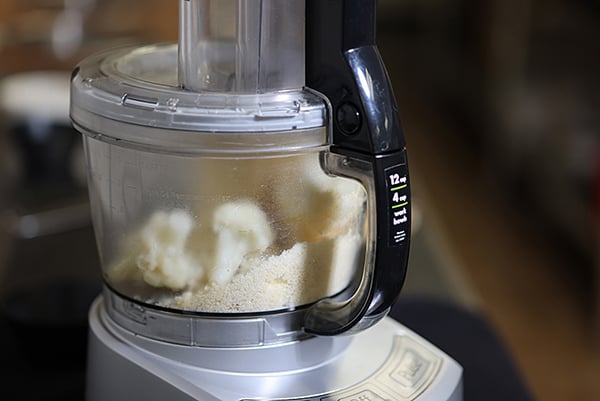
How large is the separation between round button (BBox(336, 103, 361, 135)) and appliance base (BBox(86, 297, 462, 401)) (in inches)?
6.0

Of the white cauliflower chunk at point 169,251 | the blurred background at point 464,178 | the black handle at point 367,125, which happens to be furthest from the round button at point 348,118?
the blurred background at point 464,178

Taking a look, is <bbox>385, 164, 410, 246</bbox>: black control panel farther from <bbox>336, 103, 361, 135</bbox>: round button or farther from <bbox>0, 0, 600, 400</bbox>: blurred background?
<bbox>0, 0, 600, 400</bbox>: blurred background

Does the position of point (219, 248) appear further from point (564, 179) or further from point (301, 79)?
point (564, 179)

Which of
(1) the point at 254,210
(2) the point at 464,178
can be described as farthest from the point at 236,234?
(2) the point at 464,178

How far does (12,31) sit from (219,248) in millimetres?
1520

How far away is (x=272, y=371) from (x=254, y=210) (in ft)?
0.36

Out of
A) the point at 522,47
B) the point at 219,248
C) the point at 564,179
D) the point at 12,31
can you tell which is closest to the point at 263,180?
the point at 219,248

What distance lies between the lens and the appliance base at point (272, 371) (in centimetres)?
57

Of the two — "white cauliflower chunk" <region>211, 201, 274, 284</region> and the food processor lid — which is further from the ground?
the food processor lid

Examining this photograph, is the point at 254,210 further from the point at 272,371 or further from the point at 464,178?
the point at 464,178

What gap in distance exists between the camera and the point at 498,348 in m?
0.77

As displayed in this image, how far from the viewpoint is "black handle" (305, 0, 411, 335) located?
20.7 inches

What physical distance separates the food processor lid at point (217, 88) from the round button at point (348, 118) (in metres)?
0.01

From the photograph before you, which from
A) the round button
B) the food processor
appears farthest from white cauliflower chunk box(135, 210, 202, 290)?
the round button
